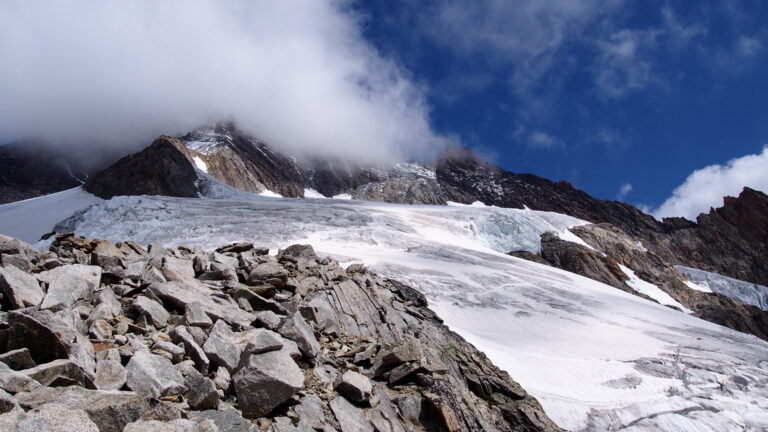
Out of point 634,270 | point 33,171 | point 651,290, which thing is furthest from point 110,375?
point 33,171

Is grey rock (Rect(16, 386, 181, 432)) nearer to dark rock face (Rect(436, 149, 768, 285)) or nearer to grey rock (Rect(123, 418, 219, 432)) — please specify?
grey rock (Rect(123, 418, 219, 432))

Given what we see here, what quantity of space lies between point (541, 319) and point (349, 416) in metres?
19.6

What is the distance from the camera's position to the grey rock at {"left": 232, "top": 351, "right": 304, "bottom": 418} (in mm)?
5480

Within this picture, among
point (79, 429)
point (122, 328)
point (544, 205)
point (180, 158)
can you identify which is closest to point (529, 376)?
point (122, 328)

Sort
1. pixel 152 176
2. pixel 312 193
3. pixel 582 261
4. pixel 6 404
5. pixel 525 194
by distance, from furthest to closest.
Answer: pixel 525 194, pixel 312 193, pixel 152 176, pixel 582 261, pixel 6 404

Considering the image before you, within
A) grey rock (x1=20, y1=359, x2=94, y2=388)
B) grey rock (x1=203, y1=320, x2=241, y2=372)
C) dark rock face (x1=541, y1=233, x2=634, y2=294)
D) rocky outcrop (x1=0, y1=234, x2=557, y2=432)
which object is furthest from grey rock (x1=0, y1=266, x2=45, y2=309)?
dark rock face (x1=541, y1=233, x2=634, y2=294)

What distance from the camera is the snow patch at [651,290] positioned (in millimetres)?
51875

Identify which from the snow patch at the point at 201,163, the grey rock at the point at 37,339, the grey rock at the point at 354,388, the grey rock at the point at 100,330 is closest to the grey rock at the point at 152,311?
the grey rock at the point at 100,330

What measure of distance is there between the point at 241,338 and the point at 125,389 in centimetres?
204

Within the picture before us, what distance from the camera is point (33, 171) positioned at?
138 meters

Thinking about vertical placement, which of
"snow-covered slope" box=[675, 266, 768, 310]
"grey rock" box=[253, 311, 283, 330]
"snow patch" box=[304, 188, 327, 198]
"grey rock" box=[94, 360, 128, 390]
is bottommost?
"grey rock" box=[94, 360, 128, 390]

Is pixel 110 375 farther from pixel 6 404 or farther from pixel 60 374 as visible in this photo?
pixel 6 404

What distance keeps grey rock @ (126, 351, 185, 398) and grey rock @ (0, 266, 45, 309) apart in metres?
1.90

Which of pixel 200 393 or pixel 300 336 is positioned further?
pixel 300 336
